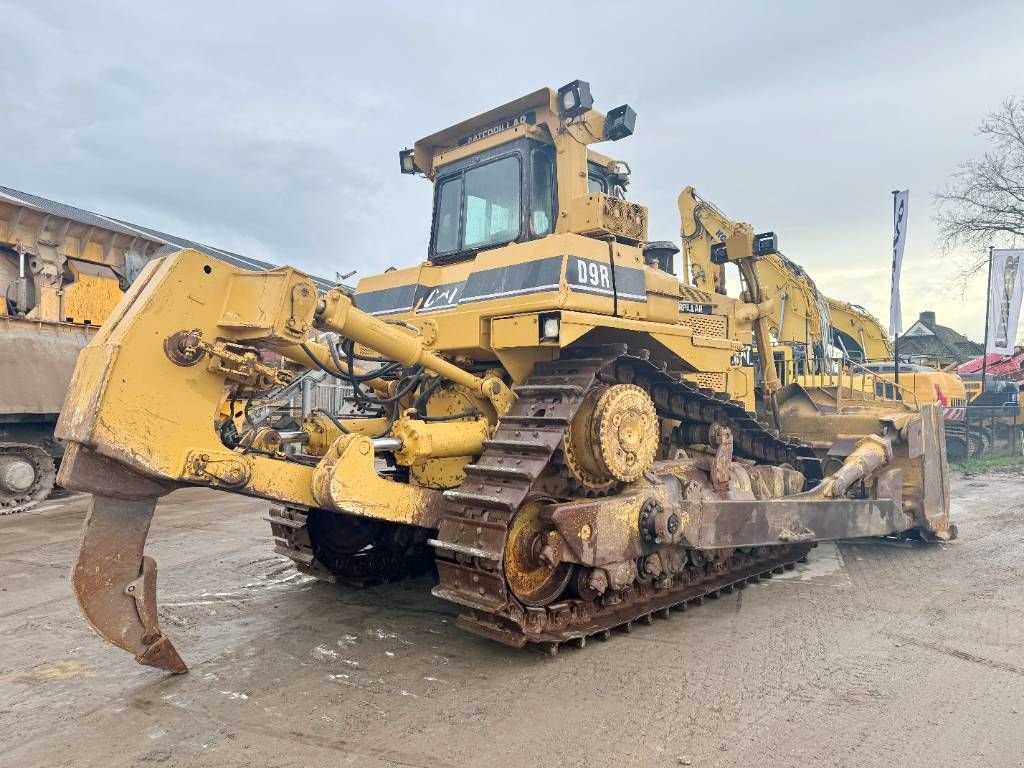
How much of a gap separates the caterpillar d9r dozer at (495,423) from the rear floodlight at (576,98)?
0.02 metres

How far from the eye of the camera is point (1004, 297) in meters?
18.2

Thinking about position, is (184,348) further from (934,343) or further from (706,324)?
(934,343)

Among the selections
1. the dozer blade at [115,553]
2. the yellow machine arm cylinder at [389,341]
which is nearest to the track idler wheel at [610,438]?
Result: the yellow machine arm cylinder at [389,341]

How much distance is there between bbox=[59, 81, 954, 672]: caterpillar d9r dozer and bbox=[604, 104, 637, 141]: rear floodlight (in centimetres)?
2

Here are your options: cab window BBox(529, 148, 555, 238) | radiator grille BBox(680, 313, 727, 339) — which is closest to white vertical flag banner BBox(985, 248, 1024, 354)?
radiator grille BBox(680, 313, 727, 339)

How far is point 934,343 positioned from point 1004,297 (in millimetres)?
19136

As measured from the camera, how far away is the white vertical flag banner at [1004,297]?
1814cm

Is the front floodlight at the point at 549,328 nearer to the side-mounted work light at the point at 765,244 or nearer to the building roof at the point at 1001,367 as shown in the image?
the side-mounted work light at the point at 765,244

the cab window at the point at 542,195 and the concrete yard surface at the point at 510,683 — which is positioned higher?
the cab window at the point at 542,195

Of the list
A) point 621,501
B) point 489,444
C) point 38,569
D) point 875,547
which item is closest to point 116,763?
point 489,444

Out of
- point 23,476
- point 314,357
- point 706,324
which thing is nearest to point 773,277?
point 706,324

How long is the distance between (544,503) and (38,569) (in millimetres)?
4987

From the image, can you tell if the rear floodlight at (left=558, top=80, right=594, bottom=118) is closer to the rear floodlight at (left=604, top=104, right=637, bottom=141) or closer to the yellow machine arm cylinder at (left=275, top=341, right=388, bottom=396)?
the rear floodlight at (left=604, top=104, right=637, bottom=141)

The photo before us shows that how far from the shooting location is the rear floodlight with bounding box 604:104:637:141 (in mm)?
5375
